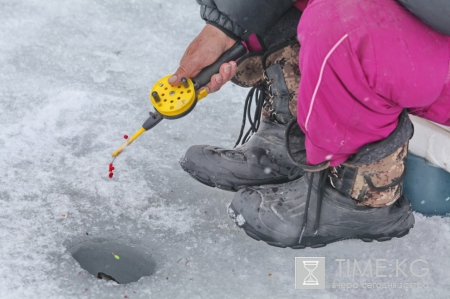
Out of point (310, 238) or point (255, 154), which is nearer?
point (310, 238)

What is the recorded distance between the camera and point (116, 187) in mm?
1487

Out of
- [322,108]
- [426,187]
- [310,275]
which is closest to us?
[322,108]

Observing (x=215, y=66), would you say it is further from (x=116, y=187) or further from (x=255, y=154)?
(x=116, y=187)

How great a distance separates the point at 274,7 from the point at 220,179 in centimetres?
44

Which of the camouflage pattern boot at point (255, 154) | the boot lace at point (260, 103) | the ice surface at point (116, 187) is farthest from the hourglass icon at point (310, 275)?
the boot lace at point (260, 103)

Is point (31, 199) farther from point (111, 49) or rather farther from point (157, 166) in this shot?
point (111, 49)

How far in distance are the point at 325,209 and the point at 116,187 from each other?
0.51 metres

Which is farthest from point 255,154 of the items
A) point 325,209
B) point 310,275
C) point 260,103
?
point 310,275

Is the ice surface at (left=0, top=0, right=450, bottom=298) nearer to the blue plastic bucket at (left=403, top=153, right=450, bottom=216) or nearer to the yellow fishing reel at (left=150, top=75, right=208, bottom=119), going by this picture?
the blue plastic bucket at (left=403, top=153, right=450, bottom=216)

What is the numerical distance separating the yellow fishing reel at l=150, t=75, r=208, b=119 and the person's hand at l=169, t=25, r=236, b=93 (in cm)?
2

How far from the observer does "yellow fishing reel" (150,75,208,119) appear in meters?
1.30

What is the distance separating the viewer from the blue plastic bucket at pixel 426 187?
143cm

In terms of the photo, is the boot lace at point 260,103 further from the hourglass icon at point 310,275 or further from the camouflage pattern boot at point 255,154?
the hourglass icon at point 310,275

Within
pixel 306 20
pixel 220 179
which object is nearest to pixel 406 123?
pixel 306 20
